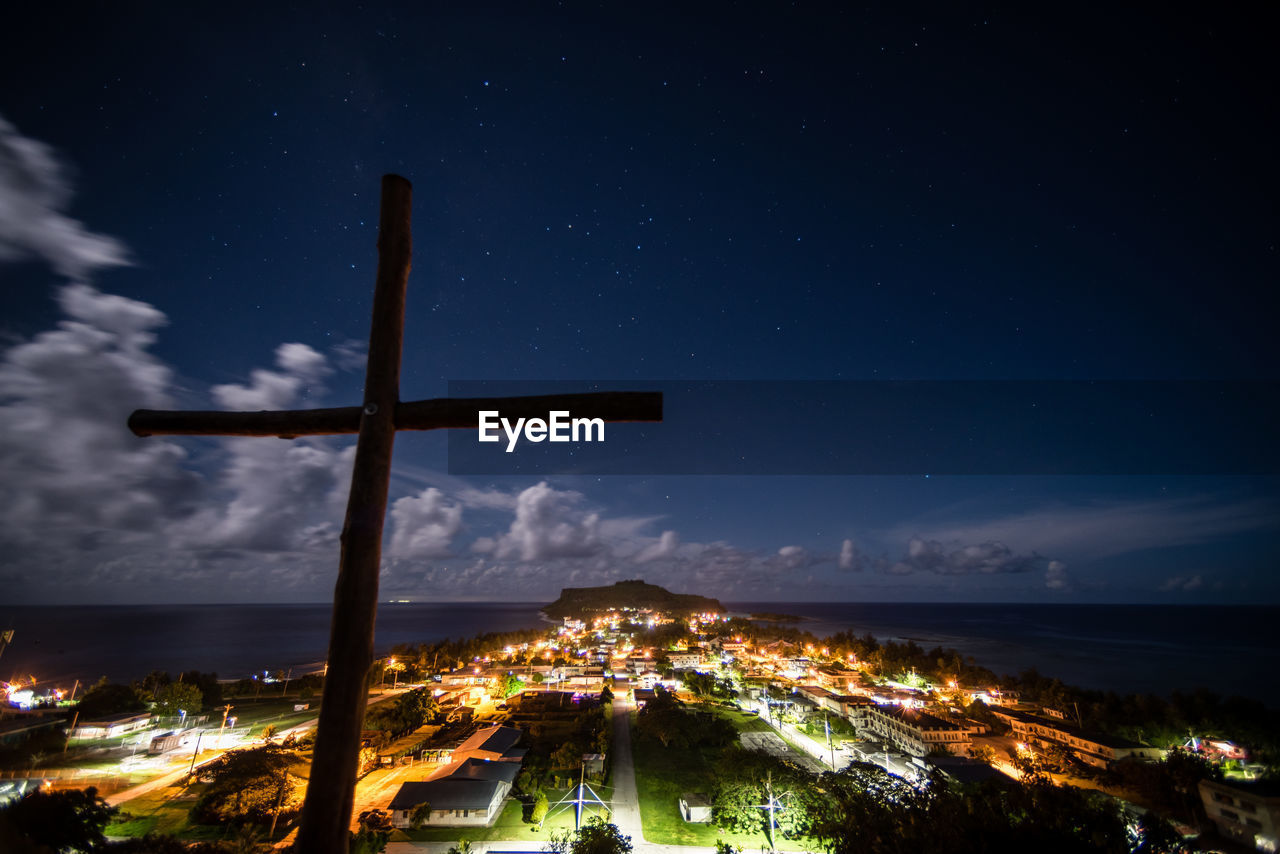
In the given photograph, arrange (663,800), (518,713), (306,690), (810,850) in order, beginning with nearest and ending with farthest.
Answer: (810,850)
(663,800)
(518,713)
(306,690)

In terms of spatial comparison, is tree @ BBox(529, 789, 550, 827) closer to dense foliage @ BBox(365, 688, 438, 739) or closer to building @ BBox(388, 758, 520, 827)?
building @ BBox(388, 758, 520, 827)

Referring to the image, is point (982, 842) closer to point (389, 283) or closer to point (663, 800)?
point (389, 283)

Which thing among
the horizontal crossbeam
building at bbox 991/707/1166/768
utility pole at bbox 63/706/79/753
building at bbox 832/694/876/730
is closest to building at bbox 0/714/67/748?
utility pole at bbox 63/706/79/753

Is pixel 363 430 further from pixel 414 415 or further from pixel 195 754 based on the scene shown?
pixel 195 754

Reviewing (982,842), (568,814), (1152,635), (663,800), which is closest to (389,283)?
(982,842)

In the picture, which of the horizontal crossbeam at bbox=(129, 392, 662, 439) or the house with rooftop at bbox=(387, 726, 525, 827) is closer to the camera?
the horizontal crossbeam at bbox=(129, 392, 662, 439)

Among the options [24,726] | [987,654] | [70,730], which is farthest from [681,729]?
[987,654]

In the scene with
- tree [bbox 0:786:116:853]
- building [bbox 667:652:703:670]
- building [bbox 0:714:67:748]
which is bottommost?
building [bbox 667:652:703:670]
